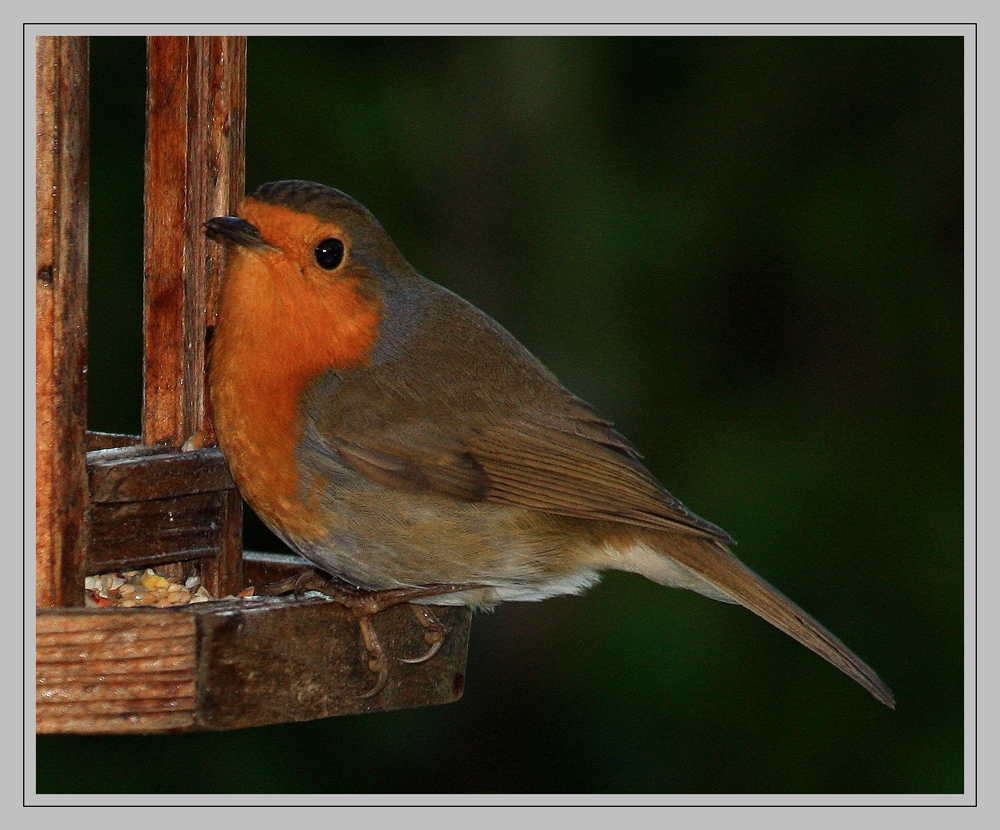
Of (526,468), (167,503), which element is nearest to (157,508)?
(167,503)

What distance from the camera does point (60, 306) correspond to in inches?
134

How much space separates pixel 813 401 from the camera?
246 inches

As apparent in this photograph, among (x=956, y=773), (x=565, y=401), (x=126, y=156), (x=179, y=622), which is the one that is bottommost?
(x=956, y=773)

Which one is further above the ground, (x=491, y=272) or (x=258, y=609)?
(x=491, y=272)

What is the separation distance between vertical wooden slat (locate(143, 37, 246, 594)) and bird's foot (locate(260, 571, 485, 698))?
0.47 m

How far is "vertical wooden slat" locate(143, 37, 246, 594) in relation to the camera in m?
3.84

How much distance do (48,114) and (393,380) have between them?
113 centimetres

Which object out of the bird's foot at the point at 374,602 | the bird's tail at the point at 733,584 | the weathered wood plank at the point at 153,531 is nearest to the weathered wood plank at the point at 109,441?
the weathered wood plank at the point at 153,531

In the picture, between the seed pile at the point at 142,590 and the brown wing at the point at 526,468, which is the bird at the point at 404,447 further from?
the seed pile at the point at 142,590

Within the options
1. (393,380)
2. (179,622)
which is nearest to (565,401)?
(393,380)

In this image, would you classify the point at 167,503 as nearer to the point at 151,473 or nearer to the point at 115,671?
the point at 151,473

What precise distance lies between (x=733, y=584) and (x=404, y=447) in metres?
1.00
